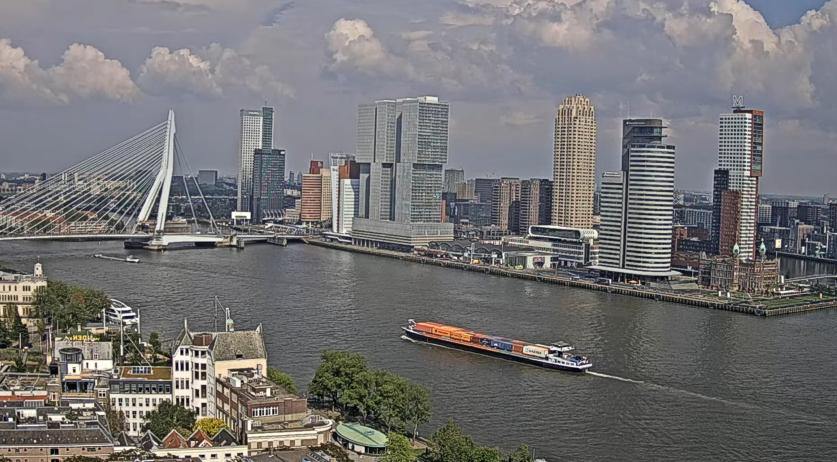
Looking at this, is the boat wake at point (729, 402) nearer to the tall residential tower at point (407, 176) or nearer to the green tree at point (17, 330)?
the green tree at point (17, 330)

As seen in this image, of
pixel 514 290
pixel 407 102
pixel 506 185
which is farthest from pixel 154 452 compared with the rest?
pixel 506 185

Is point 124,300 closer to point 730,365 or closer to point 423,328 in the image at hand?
point 423,328

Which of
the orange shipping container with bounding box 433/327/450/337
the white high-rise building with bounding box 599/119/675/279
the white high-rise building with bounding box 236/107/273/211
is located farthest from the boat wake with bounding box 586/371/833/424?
the white high-rise building with bounding box 236/107/273/211

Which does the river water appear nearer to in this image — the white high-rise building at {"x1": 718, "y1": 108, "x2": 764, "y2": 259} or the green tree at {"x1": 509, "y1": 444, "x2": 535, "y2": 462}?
the green tree at {"x1": 509, "y1": 444, "x2": 535, "y2": 462}

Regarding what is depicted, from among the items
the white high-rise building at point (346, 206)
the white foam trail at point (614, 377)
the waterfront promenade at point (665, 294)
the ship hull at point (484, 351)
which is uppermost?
the white high-rise building at point (346, 206)

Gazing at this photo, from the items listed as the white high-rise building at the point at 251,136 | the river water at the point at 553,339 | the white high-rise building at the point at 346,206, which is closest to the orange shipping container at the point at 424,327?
the river water at the point at 553,339

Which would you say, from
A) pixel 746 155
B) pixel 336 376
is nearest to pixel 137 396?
pixel 336 376
